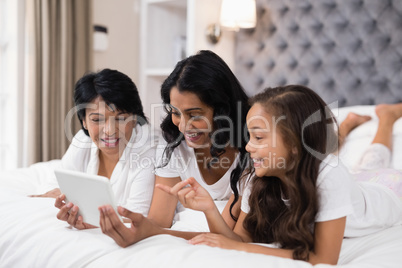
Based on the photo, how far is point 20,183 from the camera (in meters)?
2.01

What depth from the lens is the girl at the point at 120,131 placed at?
1721mm

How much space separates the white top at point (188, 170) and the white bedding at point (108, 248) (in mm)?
86

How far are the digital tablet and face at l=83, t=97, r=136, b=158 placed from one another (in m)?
0.46

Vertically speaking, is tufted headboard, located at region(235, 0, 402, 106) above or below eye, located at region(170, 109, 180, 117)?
above

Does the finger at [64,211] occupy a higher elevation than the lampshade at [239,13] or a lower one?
lower

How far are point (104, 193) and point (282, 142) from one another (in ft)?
1.79

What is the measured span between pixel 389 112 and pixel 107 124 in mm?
1599

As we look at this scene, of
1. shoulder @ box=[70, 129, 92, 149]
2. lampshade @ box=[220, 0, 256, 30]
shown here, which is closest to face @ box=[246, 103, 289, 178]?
shoulder @ box=[70, 129, 92, 149]

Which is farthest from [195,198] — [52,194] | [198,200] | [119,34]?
[119,34]

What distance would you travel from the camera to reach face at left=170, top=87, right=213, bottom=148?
1542 millimetres

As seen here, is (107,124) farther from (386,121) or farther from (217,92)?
(386,121)

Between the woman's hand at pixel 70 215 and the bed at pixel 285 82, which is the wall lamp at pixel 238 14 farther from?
the woman's hand at pixel 70 215

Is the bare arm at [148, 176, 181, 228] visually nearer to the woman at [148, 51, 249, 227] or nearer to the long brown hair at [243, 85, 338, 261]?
the woman at [148, 51, 249, 227]

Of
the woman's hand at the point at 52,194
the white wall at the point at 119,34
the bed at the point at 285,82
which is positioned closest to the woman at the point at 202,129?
the bed at the point at 285,82
